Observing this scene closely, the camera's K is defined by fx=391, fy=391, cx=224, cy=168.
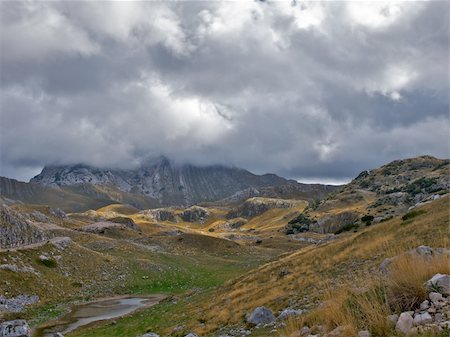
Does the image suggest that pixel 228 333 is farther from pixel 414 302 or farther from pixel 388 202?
pixel 388 202

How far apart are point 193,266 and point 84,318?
2095 inches

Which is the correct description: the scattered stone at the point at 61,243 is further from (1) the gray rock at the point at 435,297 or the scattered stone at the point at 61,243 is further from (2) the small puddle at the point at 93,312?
(1) the gray rock at the point at 435,297

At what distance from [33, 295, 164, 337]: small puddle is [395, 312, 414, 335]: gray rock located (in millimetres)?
36335

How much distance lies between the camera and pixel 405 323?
8.26 metres

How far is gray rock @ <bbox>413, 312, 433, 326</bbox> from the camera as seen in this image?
810 centimetres

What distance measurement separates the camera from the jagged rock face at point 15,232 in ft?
241

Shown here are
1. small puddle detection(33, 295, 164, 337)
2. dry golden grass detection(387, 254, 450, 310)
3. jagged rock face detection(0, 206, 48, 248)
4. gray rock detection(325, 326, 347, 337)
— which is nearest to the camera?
gray rock detection(325, 326, 347, 337)

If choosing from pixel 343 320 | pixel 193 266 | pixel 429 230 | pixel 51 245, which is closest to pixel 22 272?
pixel 51 245

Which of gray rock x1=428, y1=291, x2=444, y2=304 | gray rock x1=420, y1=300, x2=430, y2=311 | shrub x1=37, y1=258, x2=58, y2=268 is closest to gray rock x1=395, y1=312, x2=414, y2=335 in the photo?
gray rock x1=420, y1=300, x2=430, y2=311

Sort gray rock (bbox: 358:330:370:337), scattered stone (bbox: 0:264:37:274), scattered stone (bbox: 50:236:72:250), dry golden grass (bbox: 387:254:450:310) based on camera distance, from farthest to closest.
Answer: scattered stone (bbox: 50:236:72:250) → scattered stone (bbox: 0:264:37:274) → dry golden grass (bbox: 387:254:450:310) → gray rock (bbox: 358:330:370:337)

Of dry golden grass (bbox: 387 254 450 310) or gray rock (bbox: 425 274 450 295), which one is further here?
dry golden grass (bbox: 387 254 450 310)

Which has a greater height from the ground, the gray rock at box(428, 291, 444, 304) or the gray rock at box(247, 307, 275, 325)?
the gray rock at box(428, 291, 444, 304)

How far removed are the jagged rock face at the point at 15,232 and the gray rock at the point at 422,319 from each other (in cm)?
7743

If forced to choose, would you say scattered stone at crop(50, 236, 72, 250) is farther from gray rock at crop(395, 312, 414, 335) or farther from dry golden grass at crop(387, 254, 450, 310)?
gray rock at crop(395, 312, 414, 335)
